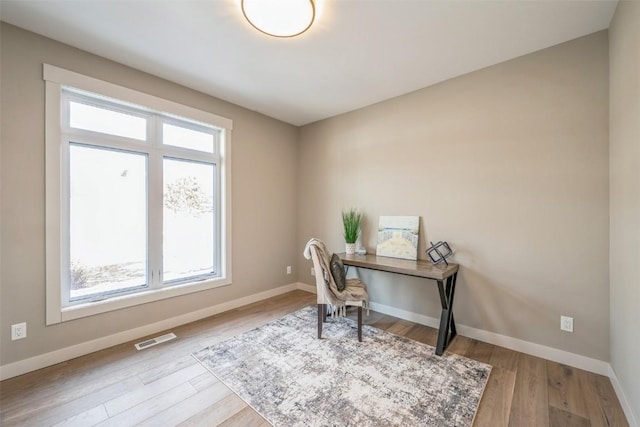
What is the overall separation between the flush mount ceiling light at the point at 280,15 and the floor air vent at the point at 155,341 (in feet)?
9.50

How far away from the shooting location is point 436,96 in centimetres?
290

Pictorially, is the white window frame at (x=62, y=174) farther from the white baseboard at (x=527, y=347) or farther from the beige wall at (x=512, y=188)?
the white baseboard at (x=527, y=347)

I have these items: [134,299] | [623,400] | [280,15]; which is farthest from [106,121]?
[623,400]

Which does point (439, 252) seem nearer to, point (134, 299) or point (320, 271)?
point (320, 271)

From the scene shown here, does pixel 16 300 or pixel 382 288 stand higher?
pixel 16 300

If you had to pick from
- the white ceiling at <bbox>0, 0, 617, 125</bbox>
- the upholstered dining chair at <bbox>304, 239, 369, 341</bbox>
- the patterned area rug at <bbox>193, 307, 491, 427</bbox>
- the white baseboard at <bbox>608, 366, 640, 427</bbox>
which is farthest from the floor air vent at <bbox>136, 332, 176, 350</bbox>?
the white baseboard at <bbox>608, 366, 640, 427</bbox>

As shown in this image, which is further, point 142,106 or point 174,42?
point 142,106

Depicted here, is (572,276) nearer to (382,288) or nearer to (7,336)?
(382,288)

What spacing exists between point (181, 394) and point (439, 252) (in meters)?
2.57

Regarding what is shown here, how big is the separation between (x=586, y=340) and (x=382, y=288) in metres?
1.83

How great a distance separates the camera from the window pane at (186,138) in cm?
296

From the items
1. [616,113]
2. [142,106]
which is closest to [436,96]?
[616,113]

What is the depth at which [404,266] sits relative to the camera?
2633 millimetres

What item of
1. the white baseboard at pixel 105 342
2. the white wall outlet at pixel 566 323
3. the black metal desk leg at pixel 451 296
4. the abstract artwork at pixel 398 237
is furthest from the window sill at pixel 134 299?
the white wall outlet at pixel 566 323
